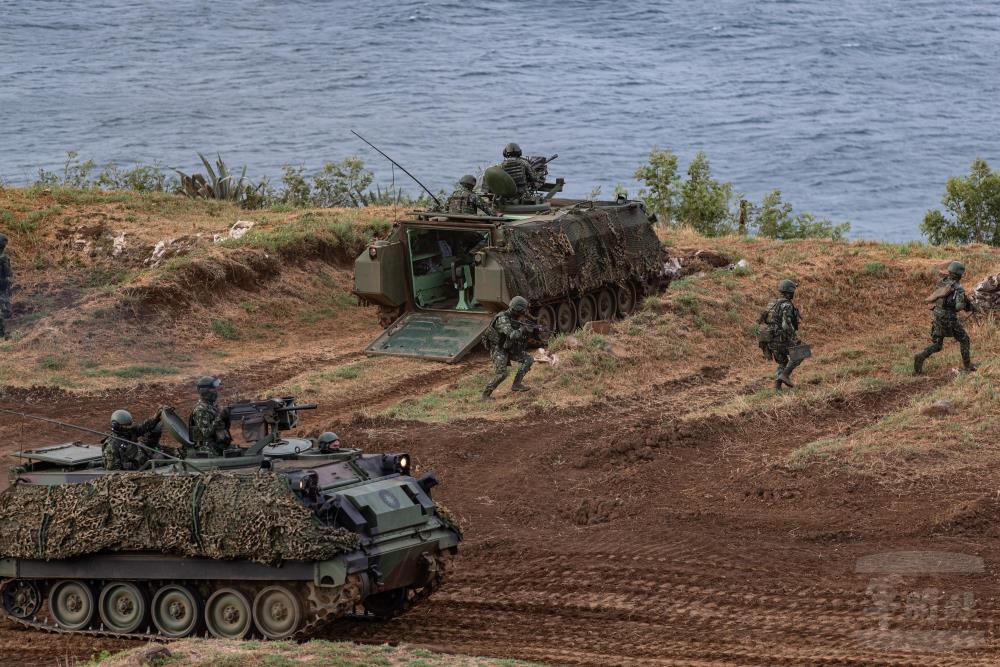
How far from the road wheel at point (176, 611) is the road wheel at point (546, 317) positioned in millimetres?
11178

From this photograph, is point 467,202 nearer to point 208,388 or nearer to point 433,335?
point 433,335

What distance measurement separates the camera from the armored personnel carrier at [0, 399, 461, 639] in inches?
479

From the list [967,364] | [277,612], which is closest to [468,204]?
[967,364]

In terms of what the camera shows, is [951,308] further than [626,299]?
No

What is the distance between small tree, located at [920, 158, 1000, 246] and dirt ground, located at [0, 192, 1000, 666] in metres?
6.89

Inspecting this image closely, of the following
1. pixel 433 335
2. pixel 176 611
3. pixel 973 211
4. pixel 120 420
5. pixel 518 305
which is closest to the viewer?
pixel 176 611

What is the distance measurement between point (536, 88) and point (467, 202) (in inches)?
1974

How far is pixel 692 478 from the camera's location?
1681 centimetres

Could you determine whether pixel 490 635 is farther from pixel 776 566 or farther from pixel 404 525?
A: pixel 776 566

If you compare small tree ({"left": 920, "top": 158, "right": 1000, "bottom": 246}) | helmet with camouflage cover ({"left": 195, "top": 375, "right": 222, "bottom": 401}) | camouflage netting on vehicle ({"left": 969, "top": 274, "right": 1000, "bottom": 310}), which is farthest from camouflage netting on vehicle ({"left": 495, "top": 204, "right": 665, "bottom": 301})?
helmet with camouflage cover ({"left": 195, "top": 375, "right": 222, "bottom": 401})

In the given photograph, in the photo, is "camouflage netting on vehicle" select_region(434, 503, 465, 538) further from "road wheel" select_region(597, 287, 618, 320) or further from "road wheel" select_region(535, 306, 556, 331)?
"road wheel" select_region(597, 287, 618, 320)

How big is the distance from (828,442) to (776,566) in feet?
12.2

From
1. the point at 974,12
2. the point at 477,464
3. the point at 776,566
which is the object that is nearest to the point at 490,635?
the point at 776,566

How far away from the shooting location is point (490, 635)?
41.4 feet
